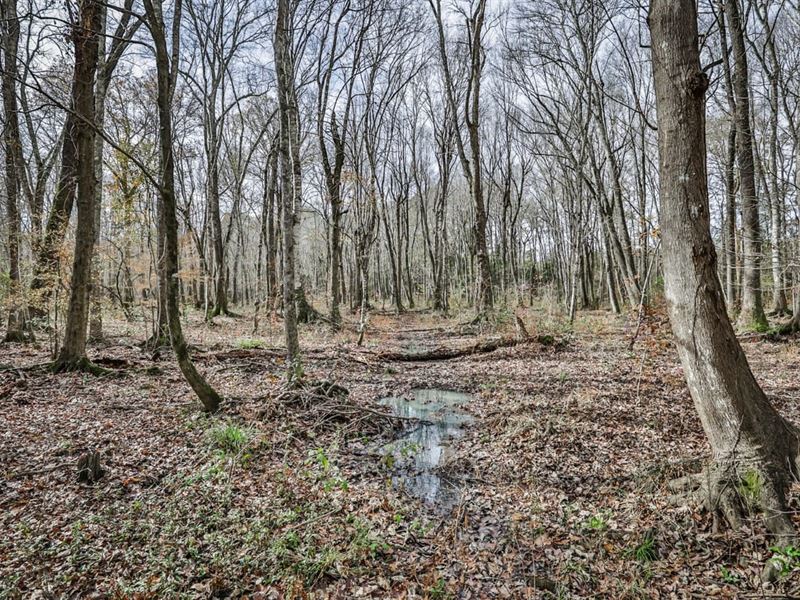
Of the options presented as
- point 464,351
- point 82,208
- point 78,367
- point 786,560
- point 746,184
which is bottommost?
point 786,560

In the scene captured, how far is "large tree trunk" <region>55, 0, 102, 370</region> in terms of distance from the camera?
23.8 feet

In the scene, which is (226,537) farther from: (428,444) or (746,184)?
(746,184)

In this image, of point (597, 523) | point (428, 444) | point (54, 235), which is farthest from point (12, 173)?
point (597, 523)

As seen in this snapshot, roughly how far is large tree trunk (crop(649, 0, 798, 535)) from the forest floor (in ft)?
1.61

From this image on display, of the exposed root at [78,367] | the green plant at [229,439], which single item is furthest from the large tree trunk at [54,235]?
the green plant at [229,439]

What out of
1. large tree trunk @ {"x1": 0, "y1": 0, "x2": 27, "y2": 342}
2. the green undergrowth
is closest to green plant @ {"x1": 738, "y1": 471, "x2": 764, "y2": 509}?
the green undergrowth

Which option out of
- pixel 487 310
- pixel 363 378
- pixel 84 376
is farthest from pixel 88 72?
pixel 487 310

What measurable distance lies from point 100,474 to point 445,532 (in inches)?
135

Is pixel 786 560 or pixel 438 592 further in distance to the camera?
pixel 438 592

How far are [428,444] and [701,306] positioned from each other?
3.59m

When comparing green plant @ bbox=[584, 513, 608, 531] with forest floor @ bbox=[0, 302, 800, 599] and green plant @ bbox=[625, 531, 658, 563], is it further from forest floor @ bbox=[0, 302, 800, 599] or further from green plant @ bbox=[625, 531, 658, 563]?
green plant @ bbox=[625, 531, 658, 563]

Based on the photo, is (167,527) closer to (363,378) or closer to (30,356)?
(363,378)

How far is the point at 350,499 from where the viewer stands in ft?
13.4

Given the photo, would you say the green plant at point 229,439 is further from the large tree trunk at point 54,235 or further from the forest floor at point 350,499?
the large tree trunk at point 54,235
